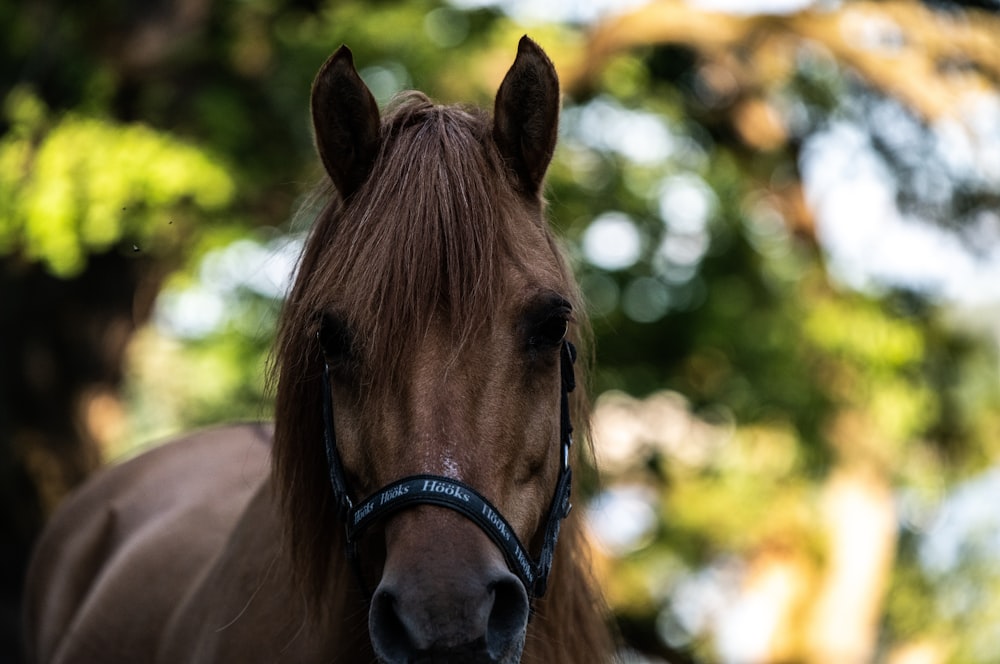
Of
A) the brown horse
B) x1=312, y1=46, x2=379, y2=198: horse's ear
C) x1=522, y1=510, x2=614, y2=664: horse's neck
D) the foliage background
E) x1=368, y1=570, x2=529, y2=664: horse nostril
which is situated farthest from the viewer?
the foliage background

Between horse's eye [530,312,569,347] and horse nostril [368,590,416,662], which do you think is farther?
horse's eye [530,312,569,347]

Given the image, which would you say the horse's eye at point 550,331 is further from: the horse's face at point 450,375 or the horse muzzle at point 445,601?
the horse muzzle at point 445,601

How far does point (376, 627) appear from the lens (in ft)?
6.78

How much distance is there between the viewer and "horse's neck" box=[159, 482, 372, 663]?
262cm

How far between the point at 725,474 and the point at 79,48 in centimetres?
790

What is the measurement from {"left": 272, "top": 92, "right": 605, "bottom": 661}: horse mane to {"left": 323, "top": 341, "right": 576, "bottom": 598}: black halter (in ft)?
0.45

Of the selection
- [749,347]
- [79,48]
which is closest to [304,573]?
[79,48]

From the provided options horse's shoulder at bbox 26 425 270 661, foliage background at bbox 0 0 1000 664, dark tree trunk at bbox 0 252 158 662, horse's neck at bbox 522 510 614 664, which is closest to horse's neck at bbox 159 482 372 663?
horse's shoulder at bbox 26 425 270 661

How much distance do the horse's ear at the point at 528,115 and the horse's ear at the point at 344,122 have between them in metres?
0.29

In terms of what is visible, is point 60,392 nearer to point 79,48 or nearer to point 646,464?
point 79,48

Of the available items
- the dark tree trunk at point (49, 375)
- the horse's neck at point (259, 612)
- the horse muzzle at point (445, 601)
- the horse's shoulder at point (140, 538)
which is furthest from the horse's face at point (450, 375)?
the dark tree trunk at point (49, 375)

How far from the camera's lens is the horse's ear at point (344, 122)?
256 cm

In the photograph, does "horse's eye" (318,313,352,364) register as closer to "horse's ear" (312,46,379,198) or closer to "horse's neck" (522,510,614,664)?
"horse's ear" (312,46,379,198)

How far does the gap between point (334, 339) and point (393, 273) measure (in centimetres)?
19
